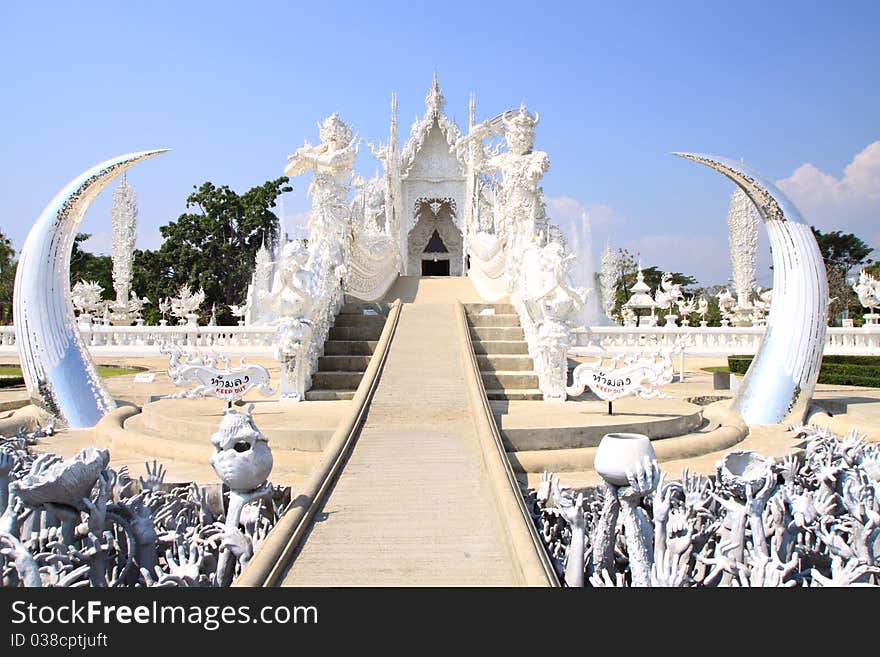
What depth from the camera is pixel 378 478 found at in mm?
5188

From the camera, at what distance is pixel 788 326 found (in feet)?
27.2

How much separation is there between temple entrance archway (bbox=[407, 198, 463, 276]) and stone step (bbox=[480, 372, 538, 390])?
A: 62.2 ft

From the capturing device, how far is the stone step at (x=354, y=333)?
34.2ft

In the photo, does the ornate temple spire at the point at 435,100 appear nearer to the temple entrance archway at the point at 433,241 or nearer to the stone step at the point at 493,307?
the temple entrance archway at the point at 433,241

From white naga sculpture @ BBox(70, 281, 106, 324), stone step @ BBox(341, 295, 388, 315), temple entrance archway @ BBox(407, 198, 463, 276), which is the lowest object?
stone step @ BBox(341, 295, 388, 315)

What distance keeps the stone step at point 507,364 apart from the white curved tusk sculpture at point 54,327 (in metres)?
4.89

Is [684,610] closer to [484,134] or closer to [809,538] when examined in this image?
[809,538]

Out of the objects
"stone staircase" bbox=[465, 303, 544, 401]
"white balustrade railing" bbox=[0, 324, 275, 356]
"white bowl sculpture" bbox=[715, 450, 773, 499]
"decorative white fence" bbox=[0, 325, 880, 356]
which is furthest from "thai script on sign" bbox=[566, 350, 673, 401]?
"white balustrade railing" bbox=[0, 324, 275, 356]

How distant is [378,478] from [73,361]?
504 cm

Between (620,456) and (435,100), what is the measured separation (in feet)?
79.3

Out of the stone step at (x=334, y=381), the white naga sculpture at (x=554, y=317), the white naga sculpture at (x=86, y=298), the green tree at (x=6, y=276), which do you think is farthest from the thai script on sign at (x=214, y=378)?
the green tree at (x=6, y=276)

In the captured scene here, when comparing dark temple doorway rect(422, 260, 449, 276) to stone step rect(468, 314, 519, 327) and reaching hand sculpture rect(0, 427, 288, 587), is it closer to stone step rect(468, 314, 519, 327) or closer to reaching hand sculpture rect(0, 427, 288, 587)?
stone step rect(468, 314, 519, 327)

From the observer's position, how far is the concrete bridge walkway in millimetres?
3902

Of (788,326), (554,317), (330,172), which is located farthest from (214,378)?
(788,326)
